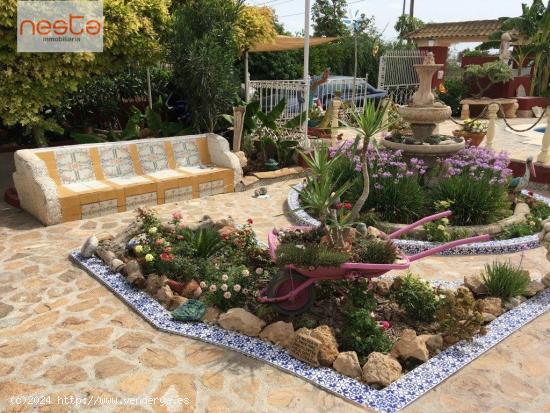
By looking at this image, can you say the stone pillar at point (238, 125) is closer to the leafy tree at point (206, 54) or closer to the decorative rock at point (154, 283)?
the leafy tree at point (206, 54)

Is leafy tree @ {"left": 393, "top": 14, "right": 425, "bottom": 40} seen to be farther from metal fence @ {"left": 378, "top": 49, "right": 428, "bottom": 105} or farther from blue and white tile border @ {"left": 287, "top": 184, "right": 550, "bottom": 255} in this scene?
blue and white tile border @ {"left": 287, "top": 184, "right": 550, "bottom": 255}

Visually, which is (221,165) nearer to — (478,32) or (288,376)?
(288,376)

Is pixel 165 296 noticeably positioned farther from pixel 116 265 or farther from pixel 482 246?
pixel 482 246

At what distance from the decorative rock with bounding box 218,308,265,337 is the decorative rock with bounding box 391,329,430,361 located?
1.12 metres

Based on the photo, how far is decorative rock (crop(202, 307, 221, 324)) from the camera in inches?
174

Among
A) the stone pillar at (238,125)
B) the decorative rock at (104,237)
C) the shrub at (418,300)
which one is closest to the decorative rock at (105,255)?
the decorative rock at (104,237)

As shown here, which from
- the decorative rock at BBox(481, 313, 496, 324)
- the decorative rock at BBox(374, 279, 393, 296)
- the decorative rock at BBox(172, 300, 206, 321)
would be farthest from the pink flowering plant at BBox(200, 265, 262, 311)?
the decorative rock at BBox(481, 313, 496, 324)

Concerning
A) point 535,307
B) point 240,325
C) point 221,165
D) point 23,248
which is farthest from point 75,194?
point 535,307

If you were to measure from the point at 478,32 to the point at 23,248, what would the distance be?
81.4 ft

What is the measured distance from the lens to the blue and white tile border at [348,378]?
341cm

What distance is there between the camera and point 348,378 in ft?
11.8

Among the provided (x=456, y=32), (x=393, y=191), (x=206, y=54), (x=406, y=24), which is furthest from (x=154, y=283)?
(x=406, y=24)

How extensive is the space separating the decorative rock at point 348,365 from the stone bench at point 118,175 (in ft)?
15.8

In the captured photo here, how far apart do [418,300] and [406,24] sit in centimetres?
3550
